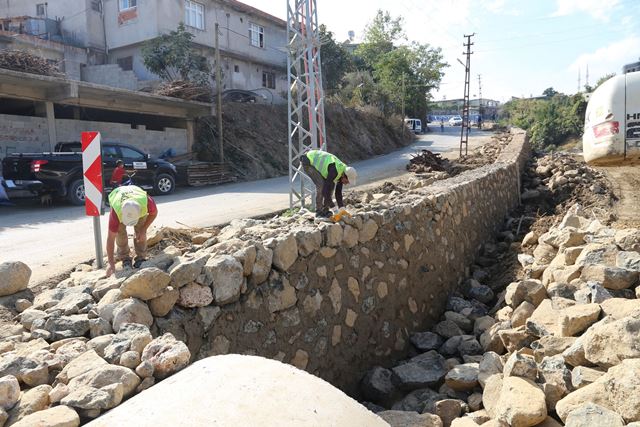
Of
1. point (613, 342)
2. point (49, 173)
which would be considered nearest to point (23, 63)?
point (49, 173)

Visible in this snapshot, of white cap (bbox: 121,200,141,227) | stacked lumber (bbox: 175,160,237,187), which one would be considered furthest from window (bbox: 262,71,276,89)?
white cap (bbox: 121,200,141,227)

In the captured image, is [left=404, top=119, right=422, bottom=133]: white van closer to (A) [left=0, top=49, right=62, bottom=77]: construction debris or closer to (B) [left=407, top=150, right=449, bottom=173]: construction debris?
(B) [left=407, top=150, right=449, bottom=173]: construction debris

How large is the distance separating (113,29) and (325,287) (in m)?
22.7

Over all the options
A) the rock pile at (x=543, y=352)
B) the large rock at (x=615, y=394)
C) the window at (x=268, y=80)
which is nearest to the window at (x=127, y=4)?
the window at (x=268, y=80)

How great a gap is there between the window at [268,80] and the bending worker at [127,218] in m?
24.9

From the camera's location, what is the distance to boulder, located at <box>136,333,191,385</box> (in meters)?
2.25

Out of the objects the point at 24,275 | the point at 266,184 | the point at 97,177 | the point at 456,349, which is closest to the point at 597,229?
the point at 456,349

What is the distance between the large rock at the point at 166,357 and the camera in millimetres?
2250

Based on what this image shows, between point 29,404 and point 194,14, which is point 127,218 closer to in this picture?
point 29,404

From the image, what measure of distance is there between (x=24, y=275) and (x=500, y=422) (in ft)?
11.5

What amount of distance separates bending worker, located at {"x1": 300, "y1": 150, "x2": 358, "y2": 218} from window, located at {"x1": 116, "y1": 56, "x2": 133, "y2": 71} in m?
19.6

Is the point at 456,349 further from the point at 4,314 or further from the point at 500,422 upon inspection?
the point at 4,314

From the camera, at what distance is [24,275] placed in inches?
142

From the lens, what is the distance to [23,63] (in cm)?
1298
